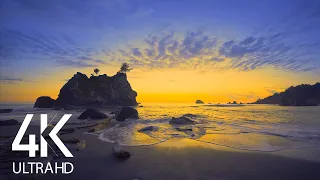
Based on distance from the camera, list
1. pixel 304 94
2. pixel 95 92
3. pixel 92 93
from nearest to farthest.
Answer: pixel 92 93, pixel 95 92, pixel 304 94

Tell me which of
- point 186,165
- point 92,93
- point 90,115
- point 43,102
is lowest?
point 186,165

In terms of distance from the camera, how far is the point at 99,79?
11100 cm

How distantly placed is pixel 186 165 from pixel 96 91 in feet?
330

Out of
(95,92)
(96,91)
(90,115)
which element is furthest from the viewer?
(96,91)

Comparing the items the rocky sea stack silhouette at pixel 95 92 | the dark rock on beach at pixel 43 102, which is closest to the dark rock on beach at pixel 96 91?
the rocky sea stack silhouette at pixel 95 92

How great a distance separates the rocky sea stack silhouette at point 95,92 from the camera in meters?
91.1

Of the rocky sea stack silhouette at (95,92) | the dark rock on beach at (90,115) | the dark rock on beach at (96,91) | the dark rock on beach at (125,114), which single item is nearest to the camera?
the dark rock on beach at (125,114)

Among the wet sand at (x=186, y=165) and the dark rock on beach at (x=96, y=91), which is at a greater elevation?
the dark rock on beach at (x=96, y=91)

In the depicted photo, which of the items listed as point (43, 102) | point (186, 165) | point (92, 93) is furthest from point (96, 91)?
point (186, 165)

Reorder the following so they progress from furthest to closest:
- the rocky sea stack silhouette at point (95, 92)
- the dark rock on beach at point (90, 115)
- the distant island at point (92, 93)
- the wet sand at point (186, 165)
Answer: the rocky sea stack silhouette at point (95, 92) → the distant island at point (92, 93) → the dark rock on beach at point (90, 115) → the wet sand at point (186, 165)

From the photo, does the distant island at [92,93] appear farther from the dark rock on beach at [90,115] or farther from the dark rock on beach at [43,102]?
the dark rock on beach at [90,115]

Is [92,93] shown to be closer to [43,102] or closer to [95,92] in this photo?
[95,92]

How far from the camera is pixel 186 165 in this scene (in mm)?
8969

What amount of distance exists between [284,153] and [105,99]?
338ft
